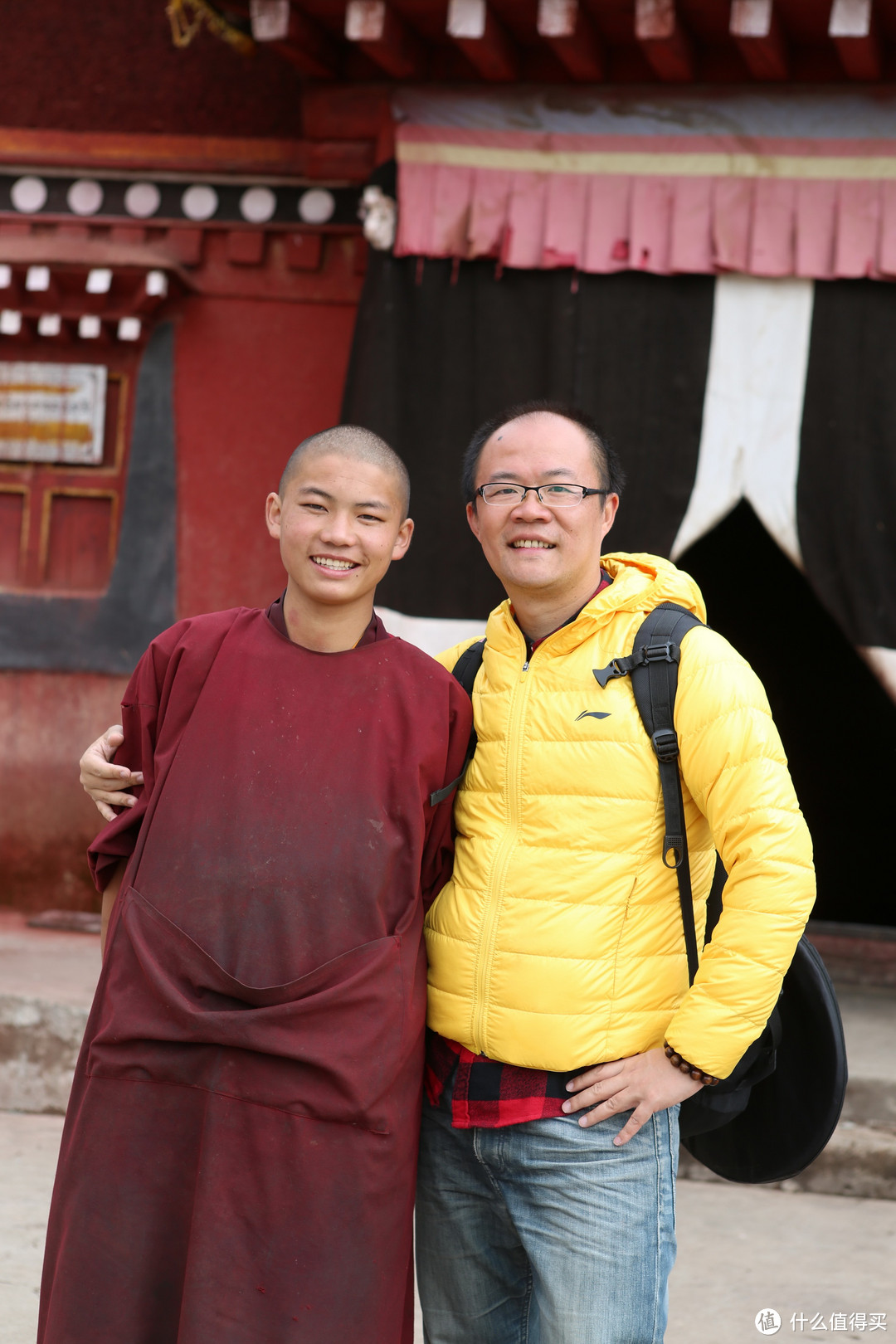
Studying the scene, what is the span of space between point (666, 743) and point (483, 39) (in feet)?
8.85

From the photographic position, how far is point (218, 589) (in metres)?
4.60

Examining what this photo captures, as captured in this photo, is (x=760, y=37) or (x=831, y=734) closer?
(x=760, y=37)

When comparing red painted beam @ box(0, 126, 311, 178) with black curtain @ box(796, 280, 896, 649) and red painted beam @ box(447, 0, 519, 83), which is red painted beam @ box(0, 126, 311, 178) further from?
black curtain @ box(796, 280, 896, 649)

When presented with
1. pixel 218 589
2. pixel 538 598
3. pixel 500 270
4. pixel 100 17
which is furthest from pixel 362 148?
pixel 538 598

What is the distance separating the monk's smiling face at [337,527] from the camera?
73.8 inches

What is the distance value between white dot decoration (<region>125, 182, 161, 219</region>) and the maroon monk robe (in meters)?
3.23

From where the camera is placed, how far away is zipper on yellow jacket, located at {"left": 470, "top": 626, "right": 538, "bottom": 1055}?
1.79 meters

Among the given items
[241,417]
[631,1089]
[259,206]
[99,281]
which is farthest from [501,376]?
[631,1089]

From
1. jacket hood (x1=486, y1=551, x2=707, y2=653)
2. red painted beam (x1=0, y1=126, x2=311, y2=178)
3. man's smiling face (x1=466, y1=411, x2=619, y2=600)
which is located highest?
red painted beam (x1=0, y1=126, x2=311, y2=178)

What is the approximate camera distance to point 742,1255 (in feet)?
10.2

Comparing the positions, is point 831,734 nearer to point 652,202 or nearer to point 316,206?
point 652,202

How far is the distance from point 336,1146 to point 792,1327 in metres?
1.65

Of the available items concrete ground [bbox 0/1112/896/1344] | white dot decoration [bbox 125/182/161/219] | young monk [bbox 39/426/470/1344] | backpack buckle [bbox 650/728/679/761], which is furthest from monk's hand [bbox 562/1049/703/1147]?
white dot decoration [bbox 125/182/161/219]

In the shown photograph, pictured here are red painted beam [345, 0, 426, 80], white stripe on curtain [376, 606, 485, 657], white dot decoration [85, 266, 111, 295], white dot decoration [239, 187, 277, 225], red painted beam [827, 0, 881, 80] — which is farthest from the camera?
white dot decoration [239, 187, 277, 225]
